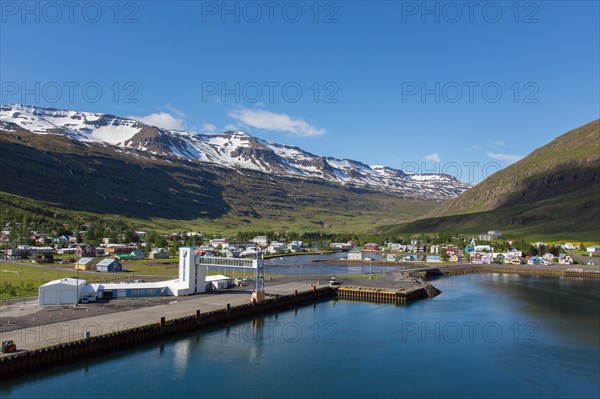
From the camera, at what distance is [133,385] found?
36.4 m

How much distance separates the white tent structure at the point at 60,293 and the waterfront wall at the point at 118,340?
13787 mm

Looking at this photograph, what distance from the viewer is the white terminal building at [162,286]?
54.2 m

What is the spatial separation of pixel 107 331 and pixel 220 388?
44.5ft

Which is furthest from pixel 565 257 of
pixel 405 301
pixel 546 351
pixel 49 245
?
pixel 49 245

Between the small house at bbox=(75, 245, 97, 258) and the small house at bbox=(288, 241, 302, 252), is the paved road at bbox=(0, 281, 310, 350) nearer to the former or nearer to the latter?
the small house at bbox=(75, 245, 97, 258)

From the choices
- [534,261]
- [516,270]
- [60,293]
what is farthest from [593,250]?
[60,293]

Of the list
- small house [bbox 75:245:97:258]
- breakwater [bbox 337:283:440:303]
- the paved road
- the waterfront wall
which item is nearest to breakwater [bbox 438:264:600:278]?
breakwater [bbox 337:283:440:303]

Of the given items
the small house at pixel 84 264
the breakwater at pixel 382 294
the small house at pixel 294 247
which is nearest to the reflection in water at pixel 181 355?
the breakwater at pixel 382 294

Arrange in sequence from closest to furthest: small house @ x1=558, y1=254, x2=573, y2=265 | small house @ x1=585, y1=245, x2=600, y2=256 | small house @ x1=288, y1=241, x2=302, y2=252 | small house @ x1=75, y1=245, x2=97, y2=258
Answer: small house @ x1=75, y1=245, x2=97, y2=258 → small house @ x1=558, y1=254, x2=573, y2=265 → small house @ x1=585, y1=245, x2=600, y2=256 → small house @ x1=288, y1=241, x2=302, y2=252

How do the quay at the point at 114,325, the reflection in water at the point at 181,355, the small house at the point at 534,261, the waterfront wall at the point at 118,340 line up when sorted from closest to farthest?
the waterfront wall at the point at 118,340, the quay at the point at 114,325, the reflection in water at the point at 181,355, the small house at the point at 534,261

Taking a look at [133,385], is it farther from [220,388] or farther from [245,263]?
[245,263]

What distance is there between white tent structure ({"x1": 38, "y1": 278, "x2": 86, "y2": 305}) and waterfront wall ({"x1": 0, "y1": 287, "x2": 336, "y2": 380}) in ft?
45.2

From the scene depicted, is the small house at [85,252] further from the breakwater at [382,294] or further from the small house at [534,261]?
the small house at [534,261]

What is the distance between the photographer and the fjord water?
120 ft
